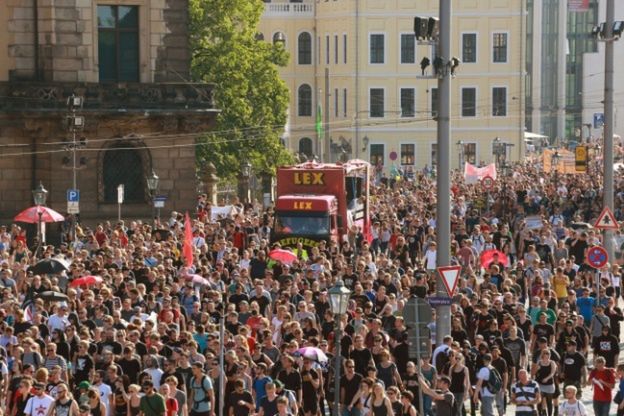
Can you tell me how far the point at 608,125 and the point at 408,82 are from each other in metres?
62.6

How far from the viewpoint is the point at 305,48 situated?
104 metres

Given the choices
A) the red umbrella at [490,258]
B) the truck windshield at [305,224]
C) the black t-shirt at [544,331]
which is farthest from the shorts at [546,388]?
the truck windshield at [305,224]

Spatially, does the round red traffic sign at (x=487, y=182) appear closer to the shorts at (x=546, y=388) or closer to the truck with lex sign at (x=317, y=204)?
the truck with lex sign at (x=317, y=204)

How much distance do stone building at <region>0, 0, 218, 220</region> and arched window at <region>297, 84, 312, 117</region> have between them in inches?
2010

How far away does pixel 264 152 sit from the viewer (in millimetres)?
65375

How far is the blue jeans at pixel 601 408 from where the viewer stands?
2462 cm

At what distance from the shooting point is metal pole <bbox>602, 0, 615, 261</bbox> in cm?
3706

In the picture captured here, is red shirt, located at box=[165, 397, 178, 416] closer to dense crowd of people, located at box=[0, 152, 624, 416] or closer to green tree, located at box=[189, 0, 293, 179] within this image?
dense crowd of people, located at box=[0, 152, 624, 416]

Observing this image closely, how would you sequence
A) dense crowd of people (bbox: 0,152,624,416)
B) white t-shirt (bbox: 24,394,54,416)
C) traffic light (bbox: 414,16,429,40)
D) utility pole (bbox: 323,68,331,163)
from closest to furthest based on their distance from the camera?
white t-shirt (bbox: 24,394,54,416) → dense crowd of people (bbox: 0,152,624,416) → traffic light (bbox: 414,16,429,40) → utility pole (bbox: 323,68,331,163)

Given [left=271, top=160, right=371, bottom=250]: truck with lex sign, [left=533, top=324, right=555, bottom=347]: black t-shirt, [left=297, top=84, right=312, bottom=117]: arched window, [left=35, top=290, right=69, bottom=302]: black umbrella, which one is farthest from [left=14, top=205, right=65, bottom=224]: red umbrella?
[left=297, top=84, right=312, bottom=117]: arched window

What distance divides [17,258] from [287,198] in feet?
22.3

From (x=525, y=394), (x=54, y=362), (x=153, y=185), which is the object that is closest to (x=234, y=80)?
(x=153, y=185)

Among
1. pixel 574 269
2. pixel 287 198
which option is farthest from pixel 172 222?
pixel 574 269

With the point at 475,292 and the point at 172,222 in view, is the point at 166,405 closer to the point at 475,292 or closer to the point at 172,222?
the point at 475,292
